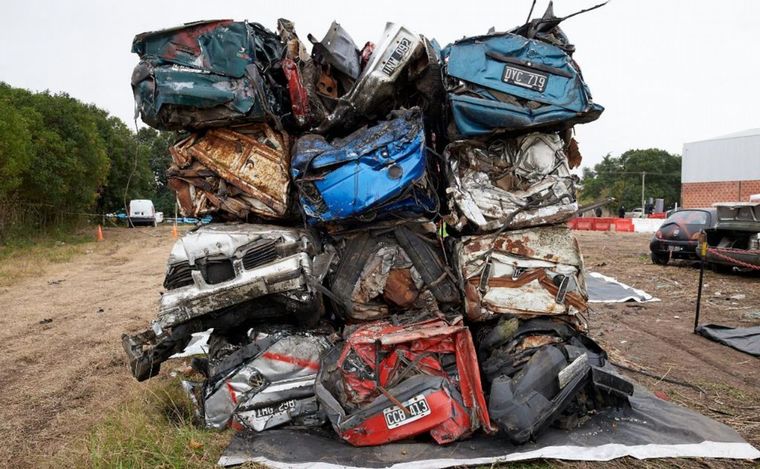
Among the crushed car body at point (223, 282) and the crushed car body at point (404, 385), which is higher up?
the crushed car body at point (223, 282)

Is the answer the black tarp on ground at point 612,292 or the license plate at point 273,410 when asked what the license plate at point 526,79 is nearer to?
the license plate at point 273,410

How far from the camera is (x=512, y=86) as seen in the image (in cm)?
378

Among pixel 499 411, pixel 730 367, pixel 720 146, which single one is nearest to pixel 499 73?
pixel 499 411

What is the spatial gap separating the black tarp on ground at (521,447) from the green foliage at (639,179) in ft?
151

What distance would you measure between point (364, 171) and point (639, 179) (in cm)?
5274

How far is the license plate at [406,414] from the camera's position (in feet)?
10.3

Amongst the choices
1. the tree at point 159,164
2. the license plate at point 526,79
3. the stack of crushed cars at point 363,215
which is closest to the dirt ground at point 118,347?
the stack of crushed cars at point 363,215

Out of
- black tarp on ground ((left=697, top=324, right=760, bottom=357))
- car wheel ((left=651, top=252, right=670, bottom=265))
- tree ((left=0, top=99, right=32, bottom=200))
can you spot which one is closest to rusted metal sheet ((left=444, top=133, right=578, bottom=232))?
black tarp on ground ((left=697, top=324, right=760, bottom=357))

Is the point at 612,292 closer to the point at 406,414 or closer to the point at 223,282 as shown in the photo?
the point at 406,414

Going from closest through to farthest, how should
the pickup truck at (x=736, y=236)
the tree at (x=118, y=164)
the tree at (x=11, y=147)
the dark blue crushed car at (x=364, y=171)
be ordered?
the dark blue crushed car at (x=364, y=171)
the pickup truck at (x=736, y=236)
the tree at (x=11, y=147)
the tree at (x=118, y=164)

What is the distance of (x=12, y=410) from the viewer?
4203 mm

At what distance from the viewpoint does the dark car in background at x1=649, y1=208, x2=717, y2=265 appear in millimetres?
10953

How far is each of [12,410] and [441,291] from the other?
3.70 meters

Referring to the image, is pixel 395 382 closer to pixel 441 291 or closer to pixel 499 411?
pixel 499 411
